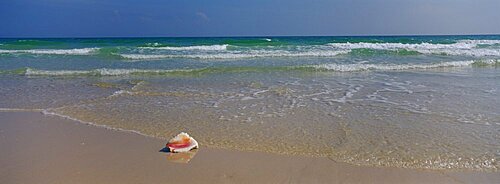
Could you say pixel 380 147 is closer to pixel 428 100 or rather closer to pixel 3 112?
pixel 428 100

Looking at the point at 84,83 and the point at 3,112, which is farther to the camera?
the point at 84,83

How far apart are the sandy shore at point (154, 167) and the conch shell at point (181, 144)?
110mm

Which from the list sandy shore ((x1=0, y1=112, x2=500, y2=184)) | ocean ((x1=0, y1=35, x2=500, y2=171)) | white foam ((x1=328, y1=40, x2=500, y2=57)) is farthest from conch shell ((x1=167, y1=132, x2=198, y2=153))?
white foam ((x1=328, y1=40, x2=500, y2=57))

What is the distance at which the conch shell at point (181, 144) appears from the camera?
4.61 m

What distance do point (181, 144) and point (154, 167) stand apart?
57cm

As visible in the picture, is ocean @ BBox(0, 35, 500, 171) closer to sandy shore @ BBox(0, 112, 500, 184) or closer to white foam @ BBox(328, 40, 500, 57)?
sandy shore @ BBox(0, 112, 500, 184)

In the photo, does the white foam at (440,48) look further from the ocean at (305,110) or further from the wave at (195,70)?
the ocean at (305,110)

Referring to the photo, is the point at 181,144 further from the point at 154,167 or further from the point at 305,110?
the point at 305,110

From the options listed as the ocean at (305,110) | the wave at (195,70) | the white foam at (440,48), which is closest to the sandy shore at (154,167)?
the ocean at (305,110)

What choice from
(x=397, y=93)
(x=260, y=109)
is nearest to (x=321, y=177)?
(x=260, y=109)

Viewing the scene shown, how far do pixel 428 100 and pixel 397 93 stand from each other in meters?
1.01

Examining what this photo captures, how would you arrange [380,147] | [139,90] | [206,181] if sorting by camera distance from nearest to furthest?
[206,181]
[380,147]
[139,90]

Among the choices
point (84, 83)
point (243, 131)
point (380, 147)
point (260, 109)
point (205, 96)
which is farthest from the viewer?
point (84, 83)

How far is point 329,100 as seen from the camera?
25.8 feet
